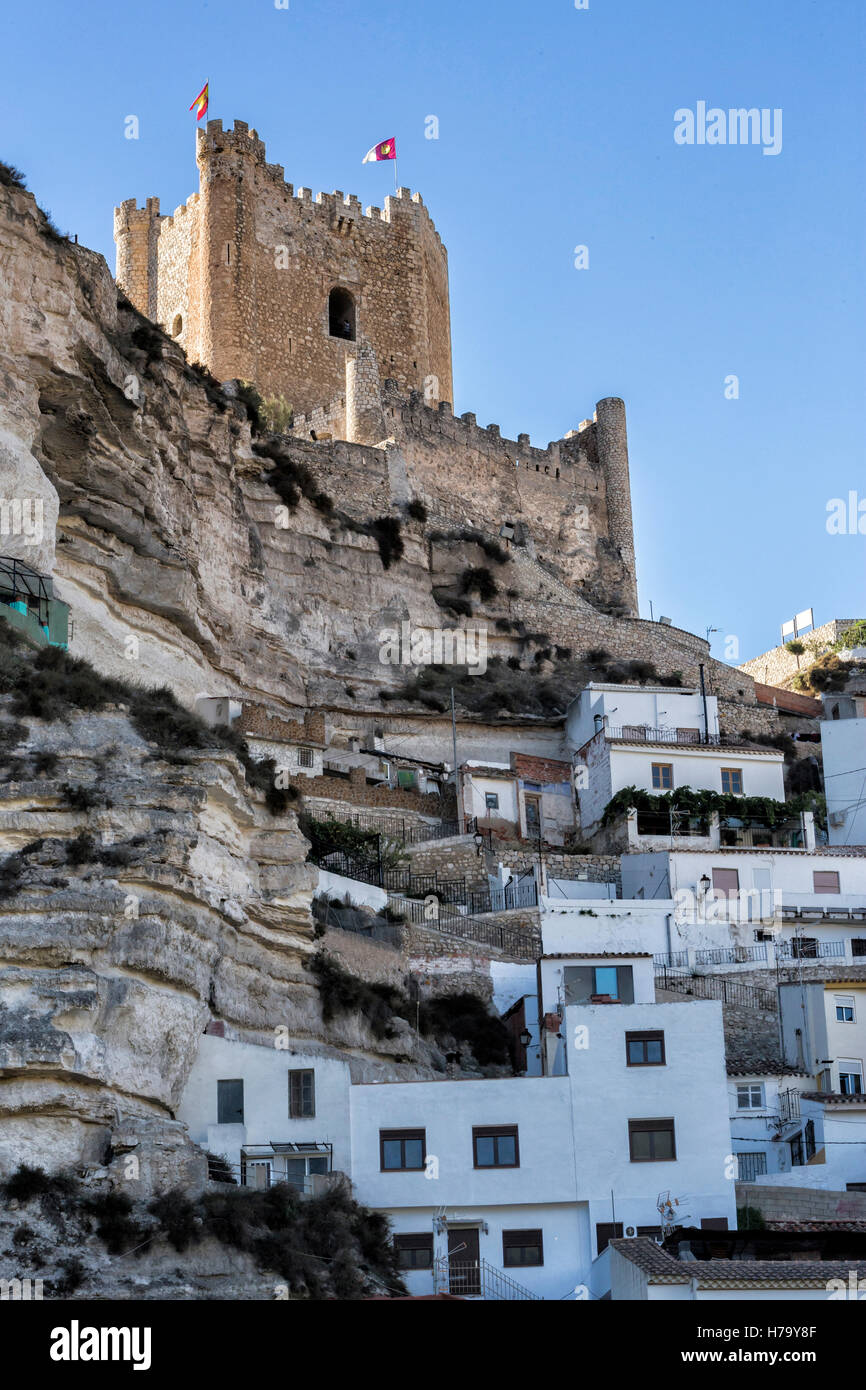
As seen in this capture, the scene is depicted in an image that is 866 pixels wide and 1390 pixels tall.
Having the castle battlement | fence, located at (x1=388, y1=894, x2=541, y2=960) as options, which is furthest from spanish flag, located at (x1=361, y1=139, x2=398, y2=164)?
fence, located at (x1=388, y1=894, x2=541, y2=960)

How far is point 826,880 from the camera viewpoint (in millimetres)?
39469

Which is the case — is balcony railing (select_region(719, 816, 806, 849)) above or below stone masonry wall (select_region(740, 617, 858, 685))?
below

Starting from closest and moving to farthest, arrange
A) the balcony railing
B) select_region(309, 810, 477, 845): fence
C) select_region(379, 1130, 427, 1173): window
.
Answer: select_region(379, 1130, 427, 1173): window
select_region(309, 810, 477, 845): fence
the balcony railing

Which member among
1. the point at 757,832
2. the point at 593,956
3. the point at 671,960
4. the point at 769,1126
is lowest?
the point at 769,1126

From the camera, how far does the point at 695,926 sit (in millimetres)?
36344

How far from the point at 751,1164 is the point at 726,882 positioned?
1004 centimetres

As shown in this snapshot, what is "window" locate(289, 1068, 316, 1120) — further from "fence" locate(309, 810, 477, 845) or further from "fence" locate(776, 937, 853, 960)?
"fence" locate(309, 810, 477, 845)

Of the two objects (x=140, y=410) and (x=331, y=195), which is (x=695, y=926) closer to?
(x=140, y=410)

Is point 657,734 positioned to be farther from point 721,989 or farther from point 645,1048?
point 645,1048

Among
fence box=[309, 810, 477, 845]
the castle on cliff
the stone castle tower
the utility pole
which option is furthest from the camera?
the stone castle tower

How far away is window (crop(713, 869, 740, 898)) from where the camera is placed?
126 ft

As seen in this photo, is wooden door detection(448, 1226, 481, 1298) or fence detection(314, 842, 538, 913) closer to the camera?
wooden door detection(448, 1226, 481, 1298)

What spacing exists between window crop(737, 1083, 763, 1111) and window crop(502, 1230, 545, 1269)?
505cm

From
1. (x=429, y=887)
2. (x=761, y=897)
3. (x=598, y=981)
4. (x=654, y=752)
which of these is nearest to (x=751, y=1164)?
(x=598, y=981)
